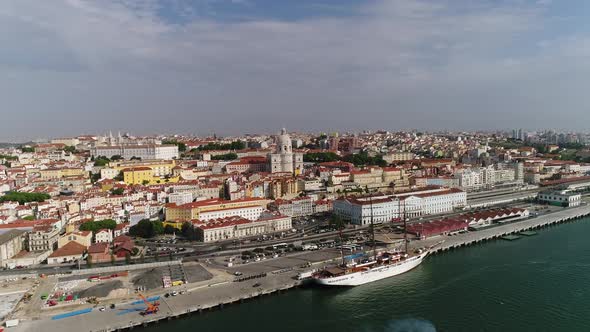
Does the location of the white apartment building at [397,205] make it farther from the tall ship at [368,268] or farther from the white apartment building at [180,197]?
the white apartment building at [180,197]

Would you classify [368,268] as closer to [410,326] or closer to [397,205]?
[410,326]

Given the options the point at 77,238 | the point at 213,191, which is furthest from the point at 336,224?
the point at 77,238

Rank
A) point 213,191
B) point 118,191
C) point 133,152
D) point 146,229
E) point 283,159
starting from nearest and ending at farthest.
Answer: point 146,229 < point 118,191 < point 213,191 < point 283,159 < point 133,152

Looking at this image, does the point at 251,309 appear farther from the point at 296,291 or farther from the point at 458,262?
the point at 458,262

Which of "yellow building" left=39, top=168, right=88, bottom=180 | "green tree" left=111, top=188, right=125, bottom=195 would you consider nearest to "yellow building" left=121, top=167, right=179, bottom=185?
"yellow building" left=39, top=168, right=88, bottom=180

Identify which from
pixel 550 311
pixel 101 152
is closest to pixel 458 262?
pixel 550 311

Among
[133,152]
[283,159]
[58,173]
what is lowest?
[58,173]
